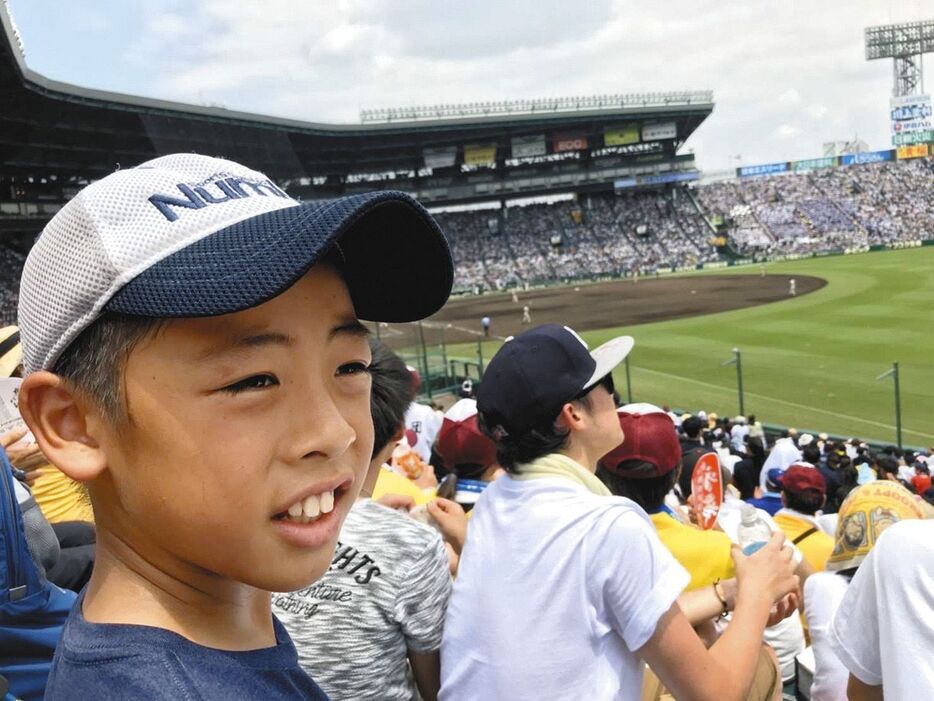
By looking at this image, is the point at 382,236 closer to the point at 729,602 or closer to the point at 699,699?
the point at 699,699

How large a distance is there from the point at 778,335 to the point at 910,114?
76525 mm

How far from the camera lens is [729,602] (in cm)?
242

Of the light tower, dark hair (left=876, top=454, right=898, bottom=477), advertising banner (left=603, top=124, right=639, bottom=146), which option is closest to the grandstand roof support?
the light tower

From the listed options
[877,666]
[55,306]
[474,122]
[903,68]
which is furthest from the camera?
[903,68]

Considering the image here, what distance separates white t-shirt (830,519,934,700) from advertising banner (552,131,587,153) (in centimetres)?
6879

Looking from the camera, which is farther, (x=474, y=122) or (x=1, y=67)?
(x=474, y=122)

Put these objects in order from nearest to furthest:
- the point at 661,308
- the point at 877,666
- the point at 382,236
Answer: the point at 382,236
the point at 877,666
the point at 661,308

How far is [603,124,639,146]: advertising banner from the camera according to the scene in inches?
2677

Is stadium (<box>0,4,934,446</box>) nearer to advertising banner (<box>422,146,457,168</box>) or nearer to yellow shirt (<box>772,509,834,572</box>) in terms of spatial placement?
advertising banner (<box>422,146,457,168</box>)

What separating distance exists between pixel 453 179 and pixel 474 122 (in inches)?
301

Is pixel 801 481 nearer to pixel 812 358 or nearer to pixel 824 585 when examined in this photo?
pixel 824 585

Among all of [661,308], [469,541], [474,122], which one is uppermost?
[474,122]

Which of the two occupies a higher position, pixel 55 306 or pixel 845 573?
pixel 55 306

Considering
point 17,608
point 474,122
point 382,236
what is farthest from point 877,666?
point 474,122
